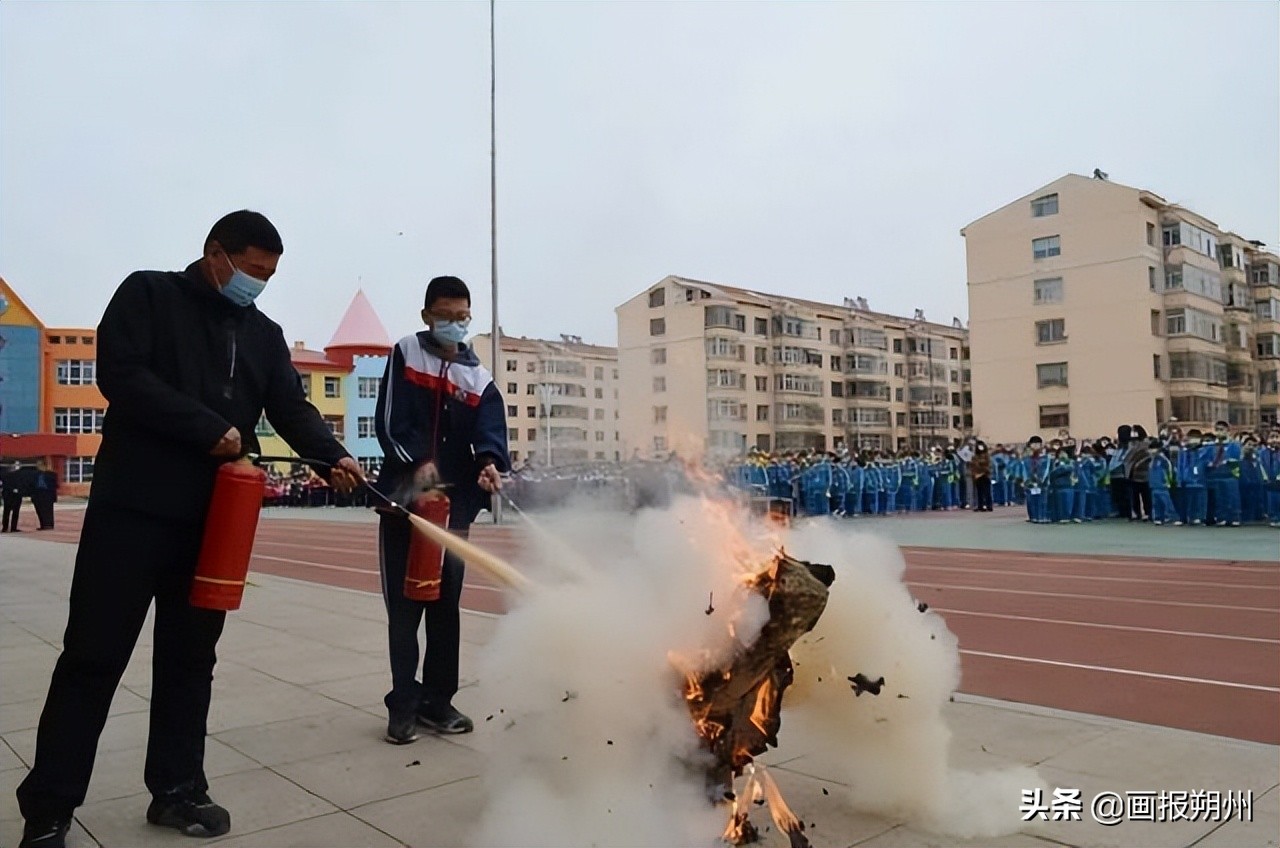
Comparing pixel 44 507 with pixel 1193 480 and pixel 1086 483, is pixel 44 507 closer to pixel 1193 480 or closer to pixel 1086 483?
pixel 1086 483

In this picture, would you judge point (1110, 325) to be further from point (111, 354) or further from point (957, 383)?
point (111, 354)

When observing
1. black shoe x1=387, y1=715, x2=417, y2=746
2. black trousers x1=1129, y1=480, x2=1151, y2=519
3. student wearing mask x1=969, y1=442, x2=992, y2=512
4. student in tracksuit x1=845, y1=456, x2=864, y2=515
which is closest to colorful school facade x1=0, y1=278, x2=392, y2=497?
student in tracksuit x1=845, y1=456, x2=864, y2=515

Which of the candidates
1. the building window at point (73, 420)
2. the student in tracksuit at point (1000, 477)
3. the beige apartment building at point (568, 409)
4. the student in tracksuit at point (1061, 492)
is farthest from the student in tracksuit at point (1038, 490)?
the building window at point (73, 420)

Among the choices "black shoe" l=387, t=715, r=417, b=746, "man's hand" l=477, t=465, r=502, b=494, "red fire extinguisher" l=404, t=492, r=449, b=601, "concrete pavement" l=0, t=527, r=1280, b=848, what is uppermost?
"man's hand" l=477, t=465, r=502, b=494

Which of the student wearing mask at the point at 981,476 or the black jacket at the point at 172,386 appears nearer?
the black jacket at the point at 172,386

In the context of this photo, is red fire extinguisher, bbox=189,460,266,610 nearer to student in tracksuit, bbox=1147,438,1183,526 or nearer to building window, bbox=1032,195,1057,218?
student in tracksuit, bbox=1147,438,1183,526

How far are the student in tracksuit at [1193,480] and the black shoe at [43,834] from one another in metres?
20.0

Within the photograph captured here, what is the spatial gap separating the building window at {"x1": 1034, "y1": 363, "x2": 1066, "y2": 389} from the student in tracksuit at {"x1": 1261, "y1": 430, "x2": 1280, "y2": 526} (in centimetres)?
3474

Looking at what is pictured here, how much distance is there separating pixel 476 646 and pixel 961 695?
352 cm

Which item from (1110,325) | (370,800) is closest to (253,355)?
(370,800)

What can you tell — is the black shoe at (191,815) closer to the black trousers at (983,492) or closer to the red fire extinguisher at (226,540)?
the red fire extinguisher at (226,540)

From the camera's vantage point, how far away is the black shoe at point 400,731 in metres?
4.55

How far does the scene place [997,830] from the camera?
11.1 ft

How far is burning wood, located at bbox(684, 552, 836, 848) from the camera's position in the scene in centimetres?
311
